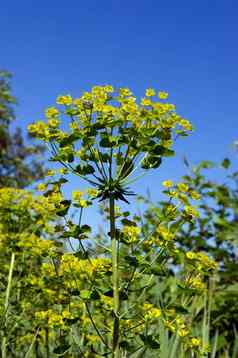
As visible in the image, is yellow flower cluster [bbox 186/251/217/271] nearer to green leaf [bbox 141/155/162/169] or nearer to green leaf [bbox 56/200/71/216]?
green leaf [bbox 141/155/162/169]

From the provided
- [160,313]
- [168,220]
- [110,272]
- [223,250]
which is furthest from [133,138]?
[223,250]

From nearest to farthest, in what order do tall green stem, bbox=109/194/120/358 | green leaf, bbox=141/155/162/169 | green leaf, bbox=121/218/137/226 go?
tall green stem, bbox=109/194/120/358 → green leaf, bbox=141/155/162/169 → green leaf, bbox=121/218/137/226

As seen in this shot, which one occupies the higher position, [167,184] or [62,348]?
[167,184]

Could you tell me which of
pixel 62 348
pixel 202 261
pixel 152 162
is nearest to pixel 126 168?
pixel 152 162

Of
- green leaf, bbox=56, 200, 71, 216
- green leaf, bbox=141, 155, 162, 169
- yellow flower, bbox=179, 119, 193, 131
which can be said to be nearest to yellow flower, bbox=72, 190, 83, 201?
green leaf, bbox=56, 200, 71, 216

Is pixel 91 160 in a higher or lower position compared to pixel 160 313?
higher

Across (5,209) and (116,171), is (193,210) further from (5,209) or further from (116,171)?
(5,209)

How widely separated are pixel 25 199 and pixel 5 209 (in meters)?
0.19

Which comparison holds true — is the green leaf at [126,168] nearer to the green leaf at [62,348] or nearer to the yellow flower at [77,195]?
the yellow flower at [77,195]

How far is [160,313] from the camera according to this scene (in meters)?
2.40

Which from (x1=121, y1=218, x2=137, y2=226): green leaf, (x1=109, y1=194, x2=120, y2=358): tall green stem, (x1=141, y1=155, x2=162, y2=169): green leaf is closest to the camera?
(x1=109, y1=194, x2=120, y2=358): tall green stem

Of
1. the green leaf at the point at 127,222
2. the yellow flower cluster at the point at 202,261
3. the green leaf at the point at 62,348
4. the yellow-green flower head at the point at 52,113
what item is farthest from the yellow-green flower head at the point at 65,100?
the green leaf at the point at 62,348

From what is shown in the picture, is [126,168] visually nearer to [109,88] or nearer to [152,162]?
[152,162]

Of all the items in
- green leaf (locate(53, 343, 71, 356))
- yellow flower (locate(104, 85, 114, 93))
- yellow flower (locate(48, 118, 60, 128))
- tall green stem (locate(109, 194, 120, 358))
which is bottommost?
green leaf (locate(53, 343, 71, 356))
